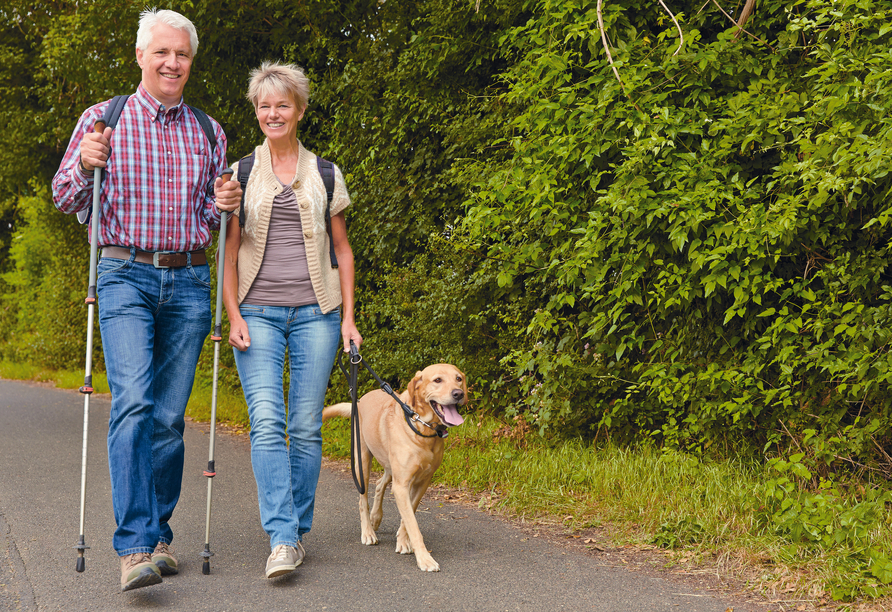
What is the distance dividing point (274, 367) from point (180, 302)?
568mm

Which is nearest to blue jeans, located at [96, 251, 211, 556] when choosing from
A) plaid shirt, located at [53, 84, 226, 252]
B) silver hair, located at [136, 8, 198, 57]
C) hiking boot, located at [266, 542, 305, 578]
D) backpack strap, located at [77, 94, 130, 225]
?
plaid shirt, located at [53, 84, 226, 252]

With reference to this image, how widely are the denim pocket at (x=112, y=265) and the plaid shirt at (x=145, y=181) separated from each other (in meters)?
0.08

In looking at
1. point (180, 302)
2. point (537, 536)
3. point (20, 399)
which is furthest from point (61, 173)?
point (20, 399)

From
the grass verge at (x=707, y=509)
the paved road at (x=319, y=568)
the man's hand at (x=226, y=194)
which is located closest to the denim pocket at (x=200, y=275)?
the man's hand at (x=226, y=194)

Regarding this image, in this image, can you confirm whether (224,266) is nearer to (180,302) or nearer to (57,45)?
(180,302)

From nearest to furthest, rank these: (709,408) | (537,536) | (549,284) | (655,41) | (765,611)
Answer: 1. (765,611)
2. (537,536)
3. (709,408)
4. (655,41)
5. (549,284)

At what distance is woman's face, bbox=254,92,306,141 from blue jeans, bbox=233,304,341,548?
0.91 meters

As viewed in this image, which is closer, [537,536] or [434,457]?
[434,457]

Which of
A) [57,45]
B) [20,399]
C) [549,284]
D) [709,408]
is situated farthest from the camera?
[20,399]

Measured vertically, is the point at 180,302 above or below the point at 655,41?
below

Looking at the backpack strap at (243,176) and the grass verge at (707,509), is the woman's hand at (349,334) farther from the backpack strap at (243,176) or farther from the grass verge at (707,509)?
the grass verge at (707,509)

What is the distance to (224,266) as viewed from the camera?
166 inches

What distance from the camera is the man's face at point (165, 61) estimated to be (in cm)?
392

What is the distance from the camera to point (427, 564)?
13.8 ft
